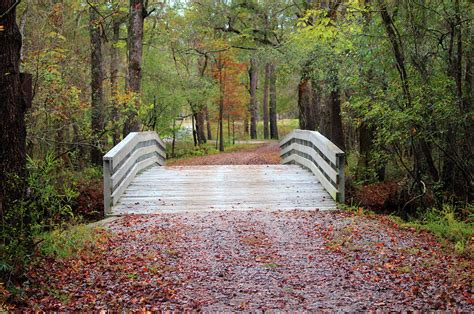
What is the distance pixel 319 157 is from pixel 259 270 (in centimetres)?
528

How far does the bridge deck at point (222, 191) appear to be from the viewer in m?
8.65

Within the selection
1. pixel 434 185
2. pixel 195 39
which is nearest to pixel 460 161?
pixel 434 185

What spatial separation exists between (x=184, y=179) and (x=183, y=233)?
4.02 meters

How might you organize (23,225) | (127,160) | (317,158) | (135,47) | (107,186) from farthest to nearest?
(135,47), (317,158), (127,160), (107,186), (23,225)

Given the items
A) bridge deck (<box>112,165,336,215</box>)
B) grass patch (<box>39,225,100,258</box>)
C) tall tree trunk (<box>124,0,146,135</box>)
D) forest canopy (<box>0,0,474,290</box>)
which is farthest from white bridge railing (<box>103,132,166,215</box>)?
grass patch (<box>39,225,100,258</box>)

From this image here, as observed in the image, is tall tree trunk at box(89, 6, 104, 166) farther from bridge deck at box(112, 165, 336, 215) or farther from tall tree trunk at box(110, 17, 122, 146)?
bridge deck at box(112, 165, 336, 215)

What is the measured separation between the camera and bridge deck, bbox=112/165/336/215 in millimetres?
8648

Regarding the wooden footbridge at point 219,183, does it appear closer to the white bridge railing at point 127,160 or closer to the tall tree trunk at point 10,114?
the white bridge railing at point 127,160

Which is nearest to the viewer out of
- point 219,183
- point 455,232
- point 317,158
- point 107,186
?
point 455,232

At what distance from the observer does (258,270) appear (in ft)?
17.0

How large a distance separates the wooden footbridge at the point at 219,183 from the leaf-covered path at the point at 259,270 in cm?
138

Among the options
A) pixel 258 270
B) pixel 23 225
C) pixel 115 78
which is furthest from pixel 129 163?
pixel 115 78

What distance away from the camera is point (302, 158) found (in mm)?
12188

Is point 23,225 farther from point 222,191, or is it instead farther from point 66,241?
point 222,191
